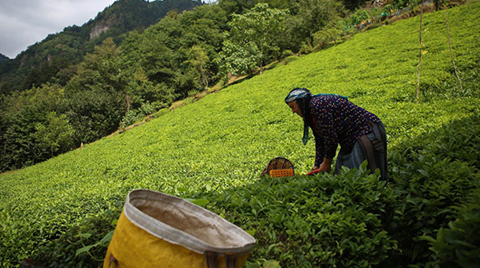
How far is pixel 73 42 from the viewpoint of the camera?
4855 inches

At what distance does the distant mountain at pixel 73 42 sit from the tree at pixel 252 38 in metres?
60.9

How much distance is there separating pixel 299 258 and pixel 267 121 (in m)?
10.7

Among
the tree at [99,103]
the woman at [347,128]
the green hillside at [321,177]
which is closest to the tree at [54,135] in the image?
the tree at [99,103]

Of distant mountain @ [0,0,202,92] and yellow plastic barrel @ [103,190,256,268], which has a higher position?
distant mountain @ [0,0,202,92]

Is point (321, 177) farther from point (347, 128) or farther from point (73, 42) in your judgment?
point (73, 42)

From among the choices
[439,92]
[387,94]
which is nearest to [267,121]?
[387,94]

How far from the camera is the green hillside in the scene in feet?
6.54

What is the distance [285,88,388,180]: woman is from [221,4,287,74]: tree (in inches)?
1120

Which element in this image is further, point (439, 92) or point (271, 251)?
point (439, 92)

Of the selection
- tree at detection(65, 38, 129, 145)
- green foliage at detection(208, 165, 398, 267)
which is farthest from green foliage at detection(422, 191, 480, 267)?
tree at detection(65, 38, 129, 145)

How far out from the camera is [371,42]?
62.5 ft

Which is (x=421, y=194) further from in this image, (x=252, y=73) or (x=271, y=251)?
(x=252, y=73)

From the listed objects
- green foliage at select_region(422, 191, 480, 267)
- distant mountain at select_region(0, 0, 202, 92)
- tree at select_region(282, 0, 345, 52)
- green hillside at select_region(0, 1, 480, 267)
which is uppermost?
distant mountain at select_region(0, 0, 202, 92)

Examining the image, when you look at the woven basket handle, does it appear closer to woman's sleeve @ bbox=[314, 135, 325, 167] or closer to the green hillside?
the green hillside
